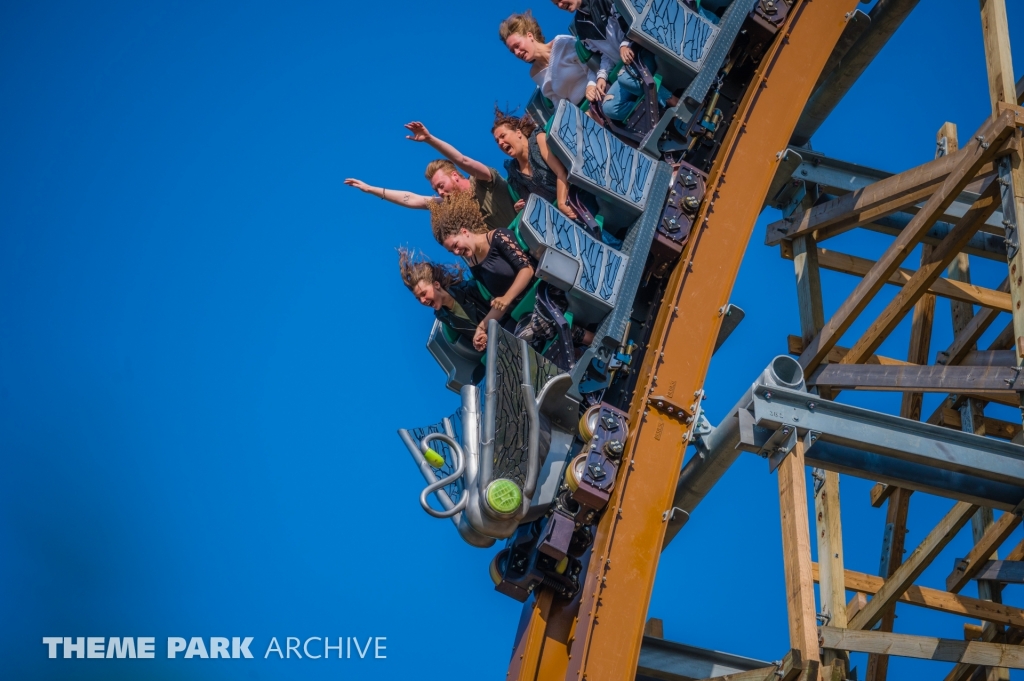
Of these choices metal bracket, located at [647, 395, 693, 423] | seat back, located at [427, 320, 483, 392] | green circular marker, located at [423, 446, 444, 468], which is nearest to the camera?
green circular marker, located at [423, 446, 444, 468]

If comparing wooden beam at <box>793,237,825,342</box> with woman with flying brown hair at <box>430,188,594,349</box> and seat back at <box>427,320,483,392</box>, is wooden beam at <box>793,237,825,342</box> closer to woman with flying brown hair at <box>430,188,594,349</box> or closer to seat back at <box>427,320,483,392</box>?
woman with flying brown hair at <box>430,188,594,349</box>

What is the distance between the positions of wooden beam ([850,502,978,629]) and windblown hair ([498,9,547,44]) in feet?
14.7

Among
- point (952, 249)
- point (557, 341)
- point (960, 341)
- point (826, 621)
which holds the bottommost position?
point (826, 621)

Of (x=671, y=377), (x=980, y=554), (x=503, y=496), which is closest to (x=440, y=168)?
(x=671, y=377)

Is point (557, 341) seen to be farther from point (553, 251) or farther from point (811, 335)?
point (811, 335)

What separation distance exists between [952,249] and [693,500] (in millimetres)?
2389

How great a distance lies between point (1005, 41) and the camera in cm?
880

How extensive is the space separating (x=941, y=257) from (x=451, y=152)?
3.49 m

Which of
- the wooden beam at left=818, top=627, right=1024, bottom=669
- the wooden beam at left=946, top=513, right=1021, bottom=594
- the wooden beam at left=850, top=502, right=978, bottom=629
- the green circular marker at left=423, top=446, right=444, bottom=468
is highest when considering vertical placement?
the wooden beam at left=946, top=513, right=1021, bottom=594

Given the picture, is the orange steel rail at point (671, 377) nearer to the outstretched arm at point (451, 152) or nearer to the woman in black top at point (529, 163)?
the woman in black top at point (529, 163)

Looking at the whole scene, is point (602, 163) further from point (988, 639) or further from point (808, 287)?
point (988, 639)

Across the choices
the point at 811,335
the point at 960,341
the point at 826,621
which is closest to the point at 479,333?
the point at 811,335

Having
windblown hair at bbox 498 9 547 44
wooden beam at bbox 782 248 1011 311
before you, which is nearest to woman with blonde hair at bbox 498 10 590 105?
windblown hair at bbox 498 9 547 44

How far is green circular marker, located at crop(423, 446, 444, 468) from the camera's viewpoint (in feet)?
27.2
